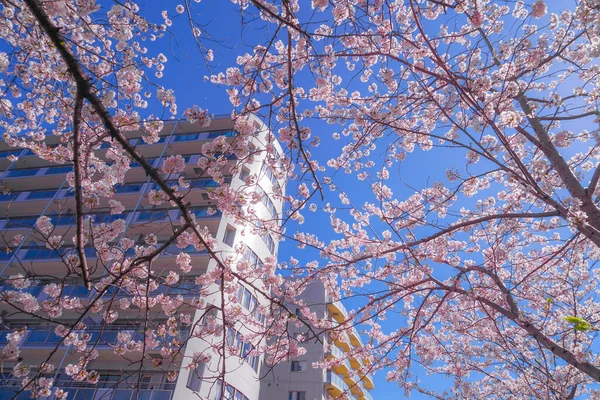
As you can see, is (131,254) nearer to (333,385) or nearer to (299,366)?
(299,366)

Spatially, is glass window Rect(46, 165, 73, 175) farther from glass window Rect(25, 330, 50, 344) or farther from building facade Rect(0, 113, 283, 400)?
glass window Rect(25, 330, 50, 344)

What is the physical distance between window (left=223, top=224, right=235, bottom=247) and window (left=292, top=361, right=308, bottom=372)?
31.4 feet

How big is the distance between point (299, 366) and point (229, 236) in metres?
9.94

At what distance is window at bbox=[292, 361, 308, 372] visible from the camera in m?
20.5

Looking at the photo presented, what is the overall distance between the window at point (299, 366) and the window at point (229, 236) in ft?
31.4

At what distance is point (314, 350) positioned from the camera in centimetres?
2127

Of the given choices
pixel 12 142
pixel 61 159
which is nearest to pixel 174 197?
pixel 61 159

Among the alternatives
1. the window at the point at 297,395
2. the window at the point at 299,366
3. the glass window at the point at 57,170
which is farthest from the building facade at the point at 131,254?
→ the window at the point at 299,366

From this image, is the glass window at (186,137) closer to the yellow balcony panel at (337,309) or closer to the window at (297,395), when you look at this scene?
the yellow balcony panel at (337,309)

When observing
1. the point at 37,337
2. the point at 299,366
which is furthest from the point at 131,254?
the point at 299,366

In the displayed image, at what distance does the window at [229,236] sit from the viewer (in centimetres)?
1573

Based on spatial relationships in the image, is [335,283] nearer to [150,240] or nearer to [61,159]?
[150,240]

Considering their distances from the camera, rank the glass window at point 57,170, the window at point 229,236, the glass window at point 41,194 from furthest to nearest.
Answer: the glass window at point 57,170, the glass window at point 41,194, the window at point 229,236

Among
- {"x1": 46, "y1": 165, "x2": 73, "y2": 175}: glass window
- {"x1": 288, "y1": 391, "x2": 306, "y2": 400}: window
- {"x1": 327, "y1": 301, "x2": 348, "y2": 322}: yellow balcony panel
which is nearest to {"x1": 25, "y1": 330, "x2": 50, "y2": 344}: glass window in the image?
{"x1": 46, "y1": 165, "x2": 73, "y2": 175}: glass window
